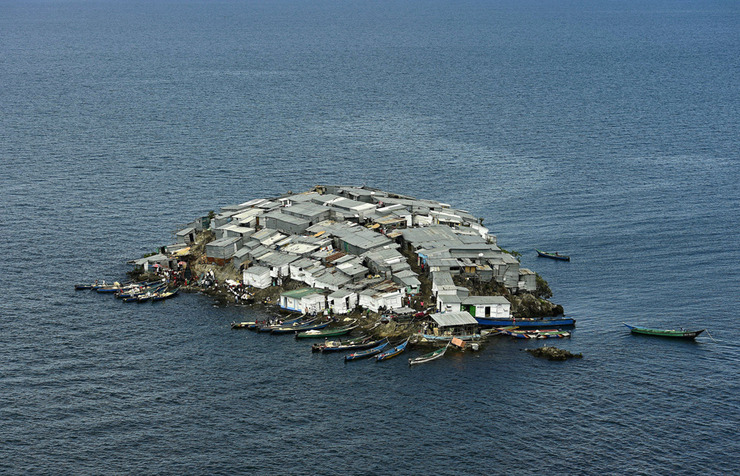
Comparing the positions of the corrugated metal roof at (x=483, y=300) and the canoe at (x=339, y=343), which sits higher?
the corrugated metal roof at (x=483, y=300)

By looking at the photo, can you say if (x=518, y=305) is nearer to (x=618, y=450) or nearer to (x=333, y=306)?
(x=333, y=306)

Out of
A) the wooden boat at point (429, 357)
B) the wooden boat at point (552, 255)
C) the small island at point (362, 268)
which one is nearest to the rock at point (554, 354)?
the small island at point (362, 268)

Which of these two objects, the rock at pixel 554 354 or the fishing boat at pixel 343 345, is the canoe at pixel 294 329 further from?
the rock at pixel 554 354

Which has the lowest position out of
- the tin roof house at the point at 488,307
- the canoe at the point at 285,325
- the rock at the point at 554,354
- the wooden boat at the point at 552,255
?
the rock at the point at 554,354

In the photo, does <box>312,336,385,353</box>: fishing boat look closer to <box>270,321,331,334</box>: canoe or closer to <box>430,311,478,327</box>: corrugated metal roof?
<box>270,321,331,334</box>: canoe

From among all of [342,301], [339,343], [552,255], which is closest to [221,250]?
[342,301]

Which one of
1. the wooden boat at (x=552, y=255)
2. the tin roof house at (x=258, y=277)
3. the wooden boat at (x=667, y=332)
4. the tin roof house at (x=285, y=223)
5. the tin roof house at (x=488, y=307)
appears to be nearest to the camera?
the wooden boat at (x=667, y=332)

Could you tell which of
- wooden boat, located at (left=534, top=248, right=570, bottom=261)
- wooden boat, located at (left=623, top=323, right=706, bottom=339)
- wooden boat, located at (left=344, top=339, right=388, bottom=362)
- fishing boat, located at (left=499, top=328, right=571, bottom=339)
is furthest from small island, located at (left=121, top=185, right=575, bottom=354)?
wooden boat, located at (left=534, top=248, right=570, bottom=261)
